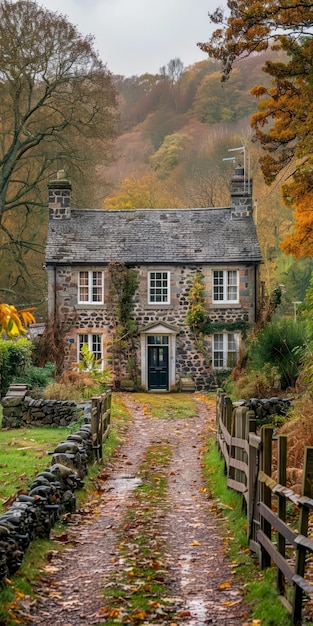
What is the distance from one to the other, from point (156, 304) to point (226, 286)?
307 centimetres

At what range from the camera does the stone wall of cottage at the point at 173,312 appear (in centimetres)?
3378

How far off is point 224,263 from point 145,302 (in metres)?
3.74

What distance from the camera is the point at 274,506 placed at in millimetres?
11234

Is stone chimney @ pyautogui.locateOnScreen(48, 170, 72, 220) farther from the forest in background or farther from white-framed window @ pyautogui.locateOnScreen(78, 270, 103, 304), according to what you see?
the forest in background

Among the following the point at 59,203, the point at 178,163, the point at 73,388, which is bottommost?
the point at 73,388

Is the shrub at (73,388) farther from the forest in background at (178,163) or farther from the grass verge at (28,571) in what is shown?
the forest in background at (178,163)

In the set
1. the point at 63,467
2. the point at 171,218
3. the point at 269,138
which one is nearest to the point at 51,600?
the point at 63,467

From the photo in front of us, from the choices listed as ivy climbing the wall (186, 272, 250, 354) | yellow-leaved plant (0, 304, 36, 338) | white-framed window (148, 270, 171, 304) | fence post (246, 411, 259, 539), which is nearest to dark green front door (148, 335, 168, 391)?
ivy climbing the wall (186, 272, 250, 354)

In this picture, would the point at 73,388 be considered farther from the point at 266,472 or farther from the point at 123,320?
the point at 266,472

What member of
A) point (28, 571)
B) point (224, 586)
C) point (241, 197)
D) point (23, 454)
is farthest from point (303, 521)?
point (241, 197)

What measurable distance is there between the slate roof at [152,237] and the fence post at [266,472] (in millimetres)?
24697

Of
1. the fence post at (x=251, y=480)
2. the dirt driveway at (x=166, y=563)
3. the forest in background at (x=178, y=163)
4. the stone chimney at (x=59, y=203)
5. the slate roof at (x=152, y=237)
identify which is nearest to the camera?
the dirt driveway at (x=166, y=563)

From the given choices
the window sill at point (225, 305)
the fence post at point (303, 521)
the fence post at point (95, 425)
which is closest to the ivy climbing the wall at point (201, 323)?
the window sill at point (225, 305)

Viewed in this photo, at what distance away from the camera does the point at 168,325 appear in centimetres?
3375
